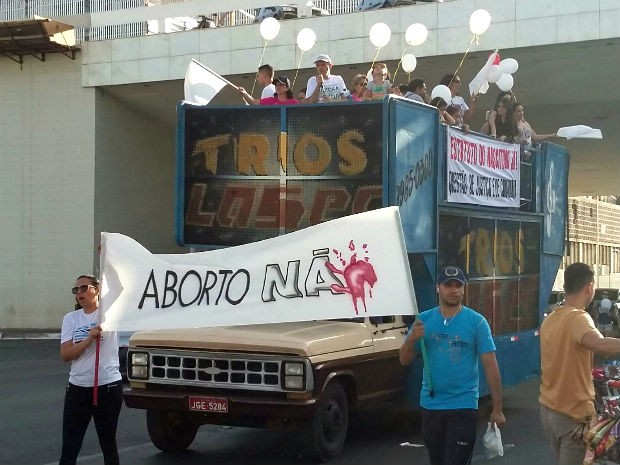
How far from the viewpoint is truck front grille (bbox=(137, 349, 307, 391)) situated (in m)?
8.01

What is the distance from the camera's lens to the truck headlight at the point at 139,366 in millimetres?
8383

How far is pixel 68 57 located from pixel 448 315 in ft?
72.4

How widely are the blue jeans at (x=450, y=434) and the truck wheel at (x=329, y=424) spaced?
239 cm

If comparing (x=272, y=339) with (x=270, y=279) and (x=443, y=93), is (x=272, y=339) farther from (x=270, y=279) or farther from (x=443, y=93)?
(x=443, y=93)

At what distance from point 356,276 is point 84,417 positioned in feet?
7.41

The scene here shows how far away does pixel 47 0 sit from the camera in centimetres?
2711

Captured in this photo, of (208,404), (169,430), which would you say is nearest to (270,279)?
(208,404)

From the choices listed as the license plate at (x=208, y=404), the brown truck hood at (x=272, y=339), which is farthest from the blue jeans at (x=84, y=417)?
the brown truck hood at (x=272, y=339)

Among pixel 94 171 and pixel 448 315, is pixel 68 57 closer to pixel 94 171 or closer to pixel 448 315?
pixel 94 171

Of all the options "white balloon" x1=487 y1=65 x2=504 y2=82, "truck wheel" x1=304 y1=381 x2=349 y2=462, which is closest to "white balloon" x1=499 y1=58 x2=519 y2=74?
"white balloon" x1=487 y1=65 x2=504 y2=82

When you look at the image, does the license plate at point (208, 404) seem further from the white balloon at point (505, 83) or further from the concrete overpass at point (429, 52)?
the concrete overpass at point (429, 52)

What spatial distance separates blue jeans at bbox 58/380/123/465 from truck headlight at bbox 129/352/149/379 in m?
1.59

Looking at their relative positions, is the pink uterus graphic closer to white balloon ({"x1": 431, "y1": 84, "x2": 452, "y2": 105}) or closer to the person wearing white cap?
the person wearing white cap

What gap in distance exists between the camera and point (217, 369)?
8.16 meters
